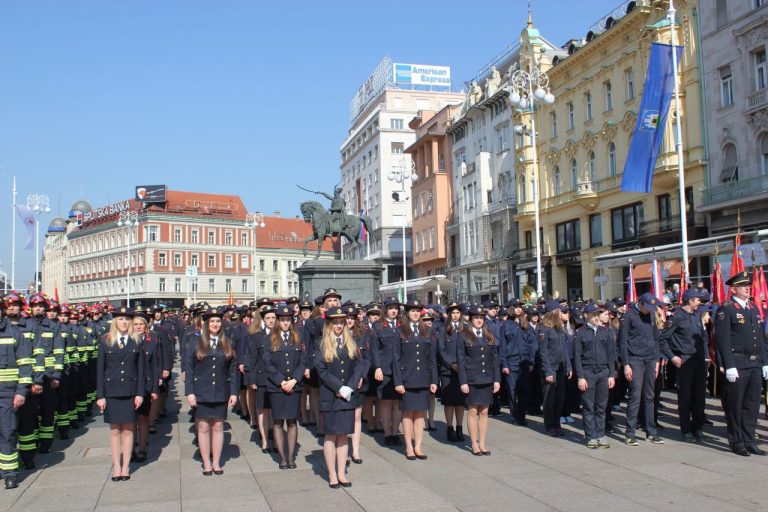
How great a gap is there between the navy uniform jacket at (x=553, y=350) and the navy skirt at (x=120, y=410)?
5.73 metres

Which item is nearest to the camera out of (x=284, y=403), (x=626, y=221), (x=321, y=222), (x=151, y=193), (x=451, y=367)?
(x=284, y=403)

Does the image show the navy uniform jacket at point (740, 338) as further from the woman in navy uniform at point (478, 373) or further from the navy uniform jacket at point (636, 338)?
the woman in navy uniform at point (478, 373)

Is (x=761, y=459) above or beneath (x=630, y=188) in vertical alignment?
beneath

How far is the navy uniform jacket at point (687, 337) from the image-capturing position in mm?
10836

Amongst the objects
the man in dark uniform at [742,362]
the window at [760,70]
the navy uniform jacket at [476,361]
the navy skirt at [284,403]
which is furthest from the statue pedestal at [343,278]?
the man in dark uniform at [742,362]

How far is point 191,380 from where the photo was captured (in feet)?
30.2

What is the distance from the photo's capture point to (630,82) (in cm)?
3678

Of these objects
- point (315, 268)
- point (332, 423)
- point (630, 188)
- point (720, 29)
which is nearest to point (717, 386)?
point (630, 188)

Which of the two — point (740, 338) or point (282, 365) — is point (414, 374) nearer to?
point (282, 365)

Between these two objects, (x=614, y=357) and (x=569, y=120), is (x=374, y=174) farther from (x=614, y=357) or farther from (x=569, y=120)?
(x=614, y=357)

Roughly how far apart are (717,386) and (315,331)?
7.87m

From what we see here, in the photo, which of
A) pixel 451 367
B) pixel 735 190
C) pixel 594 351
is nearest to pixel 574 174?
pixel 735 190

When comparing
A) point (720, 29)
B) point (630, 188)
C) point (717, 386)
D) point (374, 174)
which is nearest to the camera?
point (717, 386)

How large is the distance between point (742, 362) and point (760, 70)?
22783 mm
